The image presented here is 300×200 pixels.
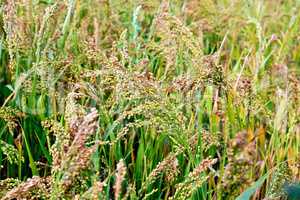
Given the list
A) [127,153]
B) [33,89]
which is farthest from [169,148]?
[33,89]

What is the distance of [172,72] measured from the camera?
192cm

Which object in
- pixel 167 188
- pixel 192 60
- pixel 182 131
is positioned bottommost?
pixel 167 188

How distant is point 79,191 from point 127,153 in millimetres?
437

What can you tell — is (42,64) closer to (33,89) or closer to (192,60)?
(33,89)

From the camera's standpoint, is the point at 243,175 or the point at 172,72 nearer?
the point at 243,175

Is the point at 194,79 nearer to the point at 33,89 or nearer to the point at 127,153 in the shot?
the point at 127,153

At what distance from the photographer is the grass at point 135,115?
132 cm

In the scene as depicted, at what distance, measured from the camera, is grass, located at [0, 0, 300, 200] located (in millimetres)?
1322

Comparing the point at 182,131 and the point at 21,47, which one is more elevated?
the point at 21,47

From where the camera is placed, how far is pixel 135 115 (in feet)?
5.59

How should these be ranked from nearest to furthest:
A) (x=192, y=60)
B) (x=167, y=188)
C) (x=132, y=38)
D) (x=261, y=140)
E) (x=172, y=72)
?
(x=167, y=188) < (x=192, y=60) < (x=261, y=140) < (x=172, y=72) < (x=132, y=38)

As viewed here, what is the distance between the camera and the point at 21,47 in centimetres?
178

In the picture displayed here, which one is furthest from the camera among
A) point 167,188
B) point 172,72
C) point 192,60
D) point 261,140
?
point 172,72

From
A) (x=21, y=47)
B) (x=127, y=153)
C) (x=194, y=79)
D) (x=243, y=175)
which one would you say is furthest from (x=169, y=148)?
(x=243, y=175)
